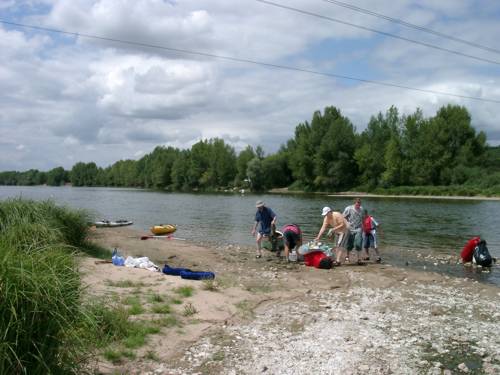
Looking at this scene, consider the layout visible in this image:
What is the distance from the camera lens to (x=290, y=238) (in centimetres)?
1644

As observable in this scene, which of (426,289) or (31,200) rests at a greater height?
(31,200)

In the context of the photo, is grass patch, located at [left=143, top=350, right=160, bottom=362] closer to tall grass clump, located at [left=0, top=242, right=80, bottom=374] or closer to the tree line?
tall grass clump, located at [left=0, top=242, right=80, bottom=374]

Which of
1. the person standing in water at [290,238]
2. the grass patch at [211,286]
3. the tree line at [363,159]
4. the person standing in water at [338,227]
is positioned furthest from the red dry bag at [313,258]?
the tree line at [363,159]

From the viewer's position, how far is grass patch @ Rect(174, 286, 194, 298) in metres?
10.1

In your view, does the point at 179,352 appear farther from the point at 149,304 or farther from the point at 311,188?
the point at 311,188

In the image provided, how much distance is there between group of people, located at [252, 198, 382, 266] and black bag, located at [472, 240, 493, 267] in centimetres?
356

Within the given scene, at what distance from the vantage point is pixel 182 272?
11969 millimetres

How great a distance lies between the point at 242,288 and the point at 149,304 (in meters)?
2.99

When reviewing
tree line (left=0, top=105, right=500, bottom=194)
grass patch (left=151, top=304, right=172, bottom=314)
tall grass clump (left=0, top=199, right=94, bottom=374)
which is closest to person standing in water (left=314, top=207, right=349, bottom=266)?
grass patch (left=151, top=304, right=172, bottom=314)

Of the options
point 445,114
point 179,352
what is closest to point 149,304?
point 179,352

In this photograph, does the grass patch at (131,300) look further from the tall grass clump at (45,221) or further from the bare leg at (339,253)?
the bare leg at (339,253)

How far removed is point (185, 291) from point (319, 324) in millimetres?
3083

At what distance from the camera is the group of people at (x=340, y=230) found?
15.5 metres

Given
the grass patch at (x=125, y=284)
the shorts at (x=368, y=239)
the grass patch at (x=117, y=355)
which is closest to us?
the grass patch at (x=117, y=355)
